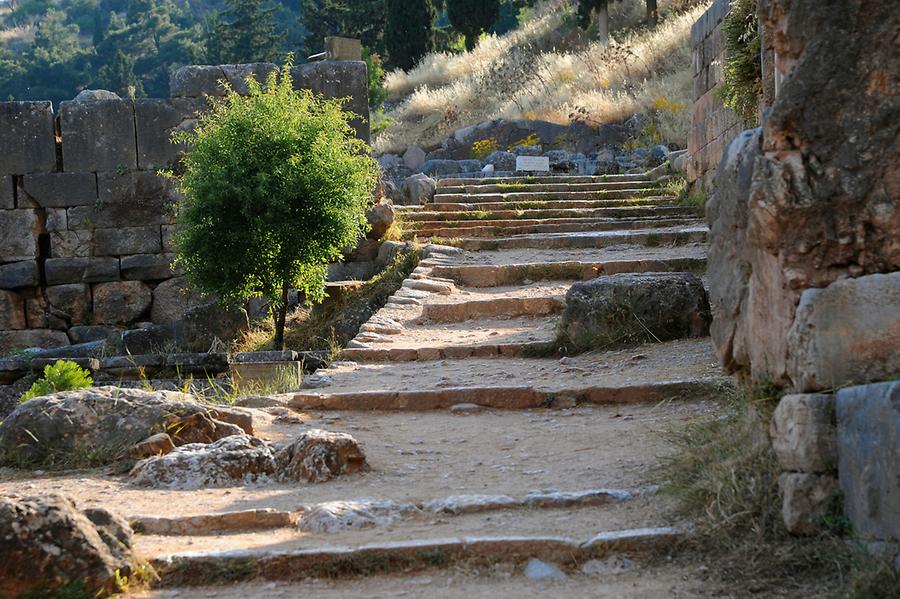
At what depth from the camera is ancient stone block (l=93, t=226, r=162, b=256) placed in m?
13.3

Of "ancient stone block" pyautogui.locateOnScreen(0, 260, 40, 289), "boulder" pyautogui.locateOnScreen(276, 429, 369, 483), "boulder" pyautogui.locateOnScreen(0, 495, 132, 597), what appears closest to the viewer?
"boulder" pyautogui.locateOnScreen(0, 495, 132, 597)

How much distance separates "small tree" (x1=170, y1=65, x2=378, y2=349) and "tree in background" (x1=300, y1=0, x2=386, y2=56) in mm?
25785

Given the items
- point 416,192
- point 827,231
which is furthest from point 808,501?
point 416,192

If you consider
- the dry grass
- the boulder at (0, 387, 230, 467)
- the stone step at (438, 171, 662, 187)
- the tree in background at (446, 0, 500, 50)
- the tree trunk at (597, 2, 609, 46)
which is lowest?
the boulder at (0, 387, 230, 467)

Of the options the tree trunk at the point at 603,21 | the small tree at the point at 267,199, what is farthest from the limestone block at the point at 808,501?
the tree trunk at the point at 603,21

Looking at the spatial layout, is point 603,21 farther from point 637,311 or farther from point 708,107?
point 637,311

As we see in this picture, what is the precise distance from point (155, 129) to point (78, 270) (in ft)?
6.30

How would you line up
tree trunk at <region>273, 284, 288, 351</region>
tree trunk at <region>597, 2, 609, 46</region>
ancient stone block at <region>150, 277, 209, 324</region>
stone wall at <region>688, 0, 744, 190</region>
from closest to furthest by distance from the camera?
tree trunk at <region>273, 284, 288, 351</region>, stone wall at <region>688, 0, 744, 190</region>, ancient stone block at <region>150, 277, 209, 324</region>, tree trunk at <region>597, 2, 609, 46</region>

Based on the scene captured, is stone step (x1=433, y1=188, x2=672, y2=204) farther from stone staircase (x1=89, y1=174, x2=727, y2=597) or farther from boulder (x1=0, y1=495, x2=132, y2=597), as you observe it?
boulder (x1=0, y1=495, x2=132, y2=597)

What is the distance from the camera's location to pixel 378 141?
83.0 feet

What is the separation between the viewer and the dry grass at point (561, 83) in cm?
2239

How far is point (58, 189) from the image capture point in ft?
43.3

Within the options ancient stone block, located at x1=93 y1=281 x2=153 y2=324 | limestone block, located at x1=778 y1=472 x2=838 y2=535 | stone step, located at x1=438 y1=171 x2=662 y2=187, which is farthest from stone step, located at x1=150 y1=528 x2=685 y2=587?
stone step, located at x1=438 y1=171 x2=662 y2=187

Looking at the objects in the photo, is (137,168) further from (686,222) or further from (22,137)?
(686,222)
